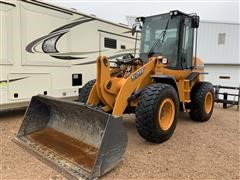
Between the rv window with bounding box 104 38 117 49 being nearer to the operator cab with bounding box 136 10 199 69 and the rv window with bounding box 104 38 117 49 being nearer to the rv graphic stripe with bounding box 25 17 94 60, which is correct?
the rv graphic stripe with bounding box 25 17 94 60

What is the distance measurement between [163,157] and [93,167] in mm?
1294

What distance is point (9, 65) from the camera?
5387 mm

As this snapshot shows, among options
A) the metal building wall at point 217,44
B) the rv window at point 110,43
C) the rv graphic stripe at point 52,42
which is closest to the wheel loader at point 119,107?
the rv graphic stripe at point 52,42

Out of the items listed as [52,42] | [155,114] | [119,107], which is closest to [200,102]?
[155,114]

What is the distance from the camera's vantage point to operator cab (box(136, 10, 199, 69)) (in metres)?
5.13

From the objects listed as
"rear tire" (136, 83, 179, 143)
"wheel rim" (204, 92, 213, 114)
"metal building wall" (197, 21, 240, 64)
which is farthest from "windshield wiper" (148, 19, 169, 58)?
"metal building wall" (197, 21, 240, 64)

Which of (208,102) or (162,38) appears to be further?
(208,102)

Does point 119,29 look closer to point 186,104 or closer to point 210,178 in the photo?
point 186,104

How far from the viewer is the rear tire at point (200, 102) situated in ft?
18.9

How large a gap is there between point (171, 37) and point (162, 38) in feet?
0.62

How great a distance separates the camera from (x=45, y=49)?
20.1 feet

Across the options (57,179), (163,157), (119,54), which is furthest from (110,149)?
(119,54)

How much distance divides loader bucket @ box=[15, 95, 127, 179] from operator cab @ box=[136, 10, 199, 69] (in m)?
2.30

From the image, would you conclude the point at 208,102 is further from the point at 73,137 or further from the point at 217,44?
the point at 217,44
